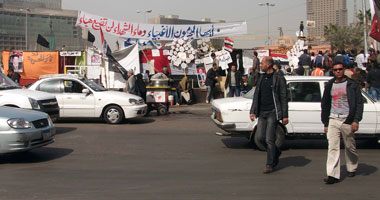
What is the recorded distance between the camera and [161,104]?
705 inches

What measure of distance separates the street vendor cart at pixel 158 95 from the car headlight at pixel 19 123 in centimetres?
883

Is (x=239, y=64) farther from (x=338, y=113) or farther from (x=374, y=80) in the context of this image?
(x=338, y=113)

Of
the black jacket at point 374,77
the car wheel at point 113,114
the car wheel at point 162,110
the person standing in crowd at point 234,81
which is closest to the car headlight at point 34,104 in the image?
the car wheel at point 113,114

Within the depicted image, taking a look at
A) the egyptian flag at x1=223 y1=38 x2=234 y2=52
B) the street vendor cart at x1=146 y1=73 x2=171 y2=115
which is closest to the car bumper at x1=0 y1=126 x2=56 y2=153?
the street vendor cart at x1=146 y1=73 x2=171 y2=115

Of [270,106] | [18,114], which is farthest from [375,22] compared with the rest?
[18,114]

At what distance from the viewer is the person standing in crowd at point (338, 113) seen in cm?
709

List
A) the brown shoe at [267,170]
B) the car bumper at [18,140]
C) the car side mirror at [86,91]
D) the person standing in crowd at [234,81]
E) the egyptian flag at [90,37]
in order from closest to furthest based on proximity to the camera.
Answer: the brown shoe at [267,170] < the car bumper at [18,140] < the car side mirror at [86,91] < the person standing in crowd at [234,81] < the egyptian flag at [90,37]

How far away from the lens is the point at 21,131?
8.73 metres

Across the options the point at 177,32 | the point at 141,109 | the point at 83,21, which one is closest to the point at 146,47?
the point at 177,32

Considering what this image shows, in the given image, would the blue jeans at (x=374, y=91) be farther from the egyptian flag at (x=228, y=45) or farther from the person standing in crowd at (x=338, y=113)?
the egyptian flag at (x=228, y=45)

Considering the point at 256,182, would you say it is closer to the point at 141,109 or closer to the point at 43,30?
the point at 141,109

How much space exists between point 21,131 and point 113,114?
6448 mm

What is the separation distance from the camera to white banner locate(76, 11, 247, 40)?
76.8 feet

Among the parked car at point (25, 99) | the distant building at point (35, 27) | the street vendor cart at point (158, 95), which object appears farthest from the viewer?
the distant building at point (35, 27)
